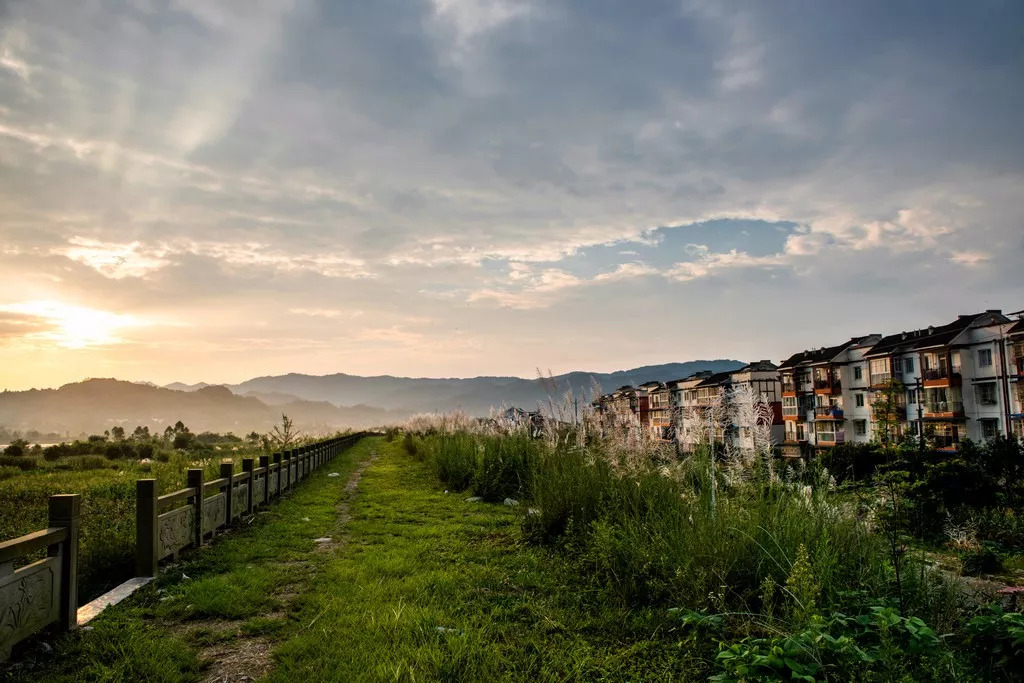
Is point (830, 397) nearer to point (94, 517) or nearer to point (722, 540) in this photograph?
point (722, 540)

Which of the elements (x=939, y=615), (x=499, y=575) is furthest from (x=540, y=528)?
(x=939, y=615)

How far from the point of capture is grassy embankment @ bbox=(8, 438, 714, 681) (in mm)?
4121

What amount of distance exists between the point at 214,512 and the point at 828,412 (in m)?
51.2

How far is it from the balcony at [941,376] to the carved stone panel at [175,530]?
4308cm

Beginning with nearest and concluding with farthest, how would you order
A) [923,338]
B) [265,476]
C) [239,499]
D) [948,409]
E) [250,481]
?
[239,499]
[250,481]
[265,476]
[948,409]
[923,338]

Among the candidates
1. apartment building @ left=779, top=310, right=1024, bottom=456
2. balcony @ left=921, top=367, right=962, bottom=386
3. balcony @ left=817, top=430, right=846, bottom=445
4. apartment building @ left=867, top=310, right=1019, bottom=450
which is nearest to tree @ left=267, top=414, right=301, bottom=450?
apartment building @ left=779, top=310, right=1024, bottom=456

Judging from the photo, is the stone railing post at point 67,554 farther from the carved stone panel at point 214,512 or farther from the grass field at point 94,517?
the carved stone panel at point 214,512

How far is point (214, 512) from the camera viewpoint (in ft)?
28.7

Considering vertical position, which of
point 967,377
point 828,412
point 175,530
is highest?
point 967,377

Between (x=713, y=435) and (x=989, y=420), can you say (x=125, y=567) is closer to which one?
(x=713, y=435)

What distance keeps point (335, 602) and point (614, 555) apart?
2619 millimetres

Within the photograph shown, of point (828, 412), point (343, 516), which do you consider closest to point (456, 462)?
point (343, 516)

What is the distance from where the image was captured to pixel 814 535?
4699mm

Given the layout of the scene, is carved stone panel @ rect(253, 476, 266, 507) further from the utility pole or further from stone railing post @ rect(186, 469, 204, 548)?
the utility pole
